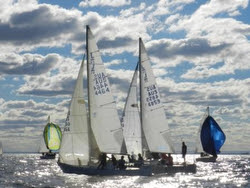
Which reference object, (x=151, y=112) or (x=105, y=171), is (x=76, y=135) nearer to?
(x=105, y=171)

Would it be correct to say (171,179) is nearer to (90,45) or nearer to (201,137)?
(90,45)

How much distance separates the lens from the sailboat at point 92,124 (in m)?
43.8

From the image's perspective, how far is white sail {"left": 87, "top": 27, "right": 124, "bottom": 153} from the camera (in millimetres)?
44969

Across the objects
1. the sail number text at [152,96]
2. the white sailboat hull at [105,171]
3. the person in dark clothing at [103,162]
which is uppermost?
the sail number text at [152,96]

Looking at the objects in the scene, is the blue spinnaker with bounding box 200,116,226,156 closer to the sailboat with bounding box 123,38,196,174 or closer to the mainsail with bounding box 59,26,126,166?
the sailboat with bounding box 123,38,196,174

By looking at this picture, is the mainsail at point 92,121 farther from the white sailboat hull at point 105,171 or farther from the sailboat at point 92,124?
the white sailboat hull at point 105,171

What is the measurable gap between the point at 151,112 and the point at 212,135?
32544mm

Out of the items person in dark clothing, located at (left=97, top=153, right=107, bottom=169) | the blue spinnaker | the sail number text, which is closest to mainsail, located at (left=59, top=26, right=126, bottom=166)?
person in dark clothing, located at (left=97, top=153, right=107, bottom=169)

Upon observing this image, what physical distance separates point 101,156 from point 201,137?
39.4 m

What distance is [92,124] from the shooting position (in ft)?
147

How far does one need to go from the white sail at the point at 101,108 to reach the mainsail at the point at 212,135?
3653 centimetres

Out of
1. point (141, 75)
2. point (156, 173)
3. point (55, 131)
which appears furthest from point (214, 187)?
point (55, 131)

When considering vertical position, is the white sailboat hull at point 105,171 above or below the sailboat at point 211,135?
below

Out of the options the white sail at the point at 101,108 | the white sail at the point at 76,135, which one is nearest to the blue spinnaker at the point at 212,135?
the white sail at the point at 101,108
